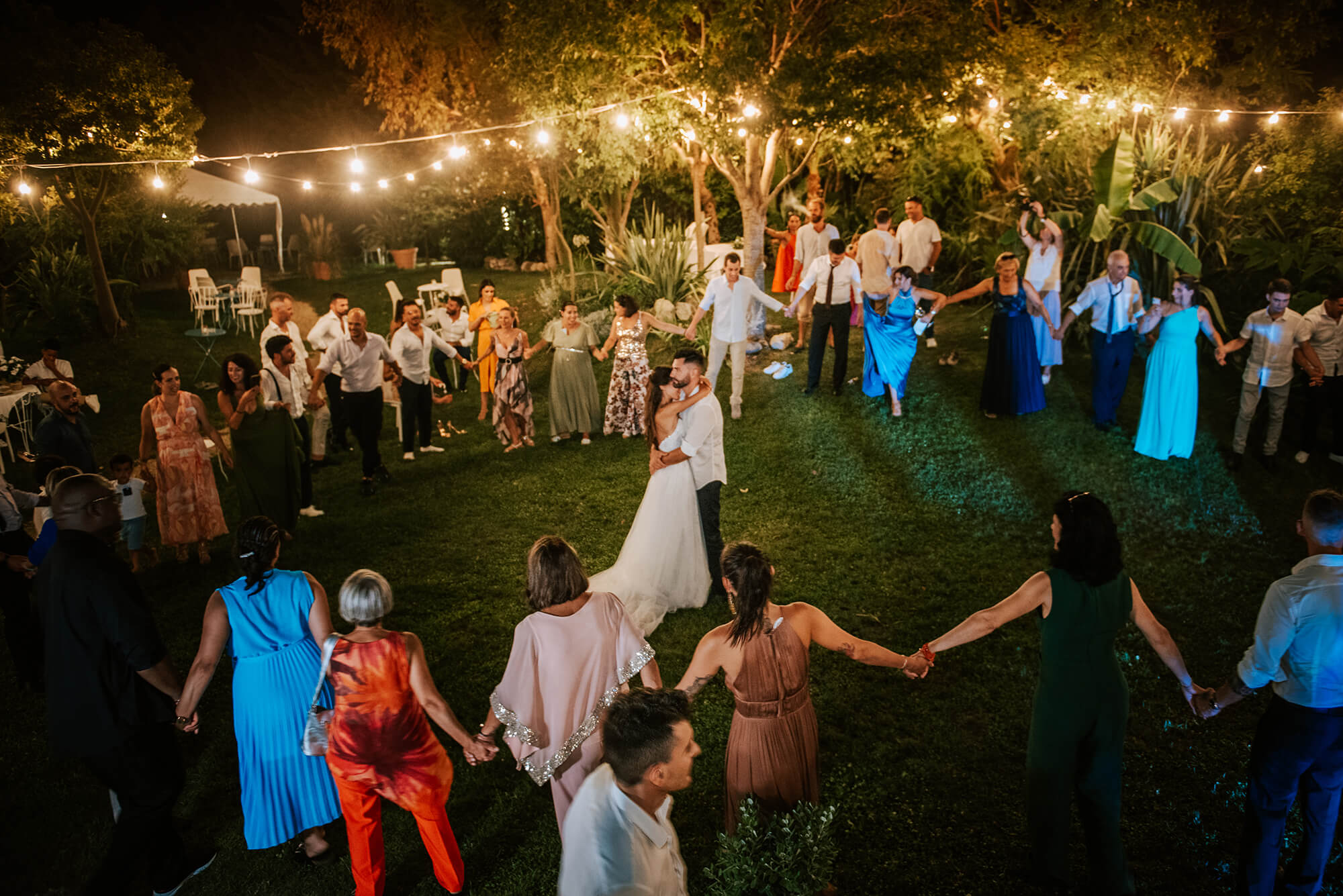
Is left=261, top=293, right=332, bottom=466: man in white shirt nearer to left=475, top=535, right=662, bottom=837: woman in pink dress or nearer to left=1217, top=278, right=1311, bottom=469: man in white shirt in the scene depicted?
left=475, top=535, right=662, bottom=837: woman in pink dress

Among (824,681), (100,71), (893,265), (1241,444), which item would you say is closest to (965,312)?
(893,265)

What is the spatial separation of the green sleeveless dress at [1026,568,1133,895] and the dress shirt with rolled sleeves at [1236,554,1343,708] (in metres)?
0.54

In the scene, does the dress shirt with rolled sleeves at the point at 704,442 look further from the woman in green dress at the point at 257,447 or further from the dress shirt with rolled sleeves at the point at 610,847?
the woman in green dress at the point at 257,447

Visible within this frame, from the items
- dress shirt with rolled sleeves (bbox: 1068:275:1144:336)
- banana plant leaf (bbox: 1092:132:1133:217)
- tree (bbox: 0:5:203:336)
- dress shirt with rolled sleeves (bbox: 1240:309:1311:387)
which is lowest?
dress shirt with rolled sleeves (bbox: 1240:309:1311:387)


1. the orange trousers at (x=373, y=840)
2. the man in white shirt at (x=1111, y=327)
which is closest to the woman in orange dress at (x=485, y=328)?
the man in white shirt at (x=1111, y=327)

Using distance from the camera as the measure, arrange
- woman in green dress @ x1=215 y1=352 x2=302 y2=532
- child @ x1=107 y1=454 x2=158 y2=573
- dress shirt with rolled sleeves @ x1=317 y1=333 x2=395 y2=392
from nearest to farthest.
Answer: child @ x1=107 y1=454 x2=158 y2=573
woman in green dress @ x1=215 y1=352 x2=302 y2=532
dress shirt with rolled sleeves @ x1=317 y1=333 x2=395 y2=392

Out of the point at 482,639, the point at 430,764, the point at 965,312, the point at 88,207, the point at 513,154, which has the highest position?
the point at 513,154

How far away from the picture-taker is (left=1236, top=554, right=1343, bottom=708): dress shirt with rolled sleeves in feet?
10.6

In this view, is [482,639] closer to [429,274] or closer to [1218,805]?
[1218,805]

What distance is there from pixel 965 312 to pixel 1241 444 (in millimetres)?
6206

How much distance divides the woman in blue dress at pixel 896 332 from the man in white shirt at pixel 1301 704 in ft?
19.9

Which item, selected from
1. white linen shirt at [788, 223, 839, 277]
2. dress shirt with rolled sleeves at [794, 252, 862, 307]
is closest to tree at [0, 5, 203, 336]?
A: white linen shirt at [788, 223, 839, 277]

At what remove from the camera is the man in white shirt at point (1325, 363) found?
7.66 m

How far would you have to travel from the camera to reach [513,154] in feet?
67.9
